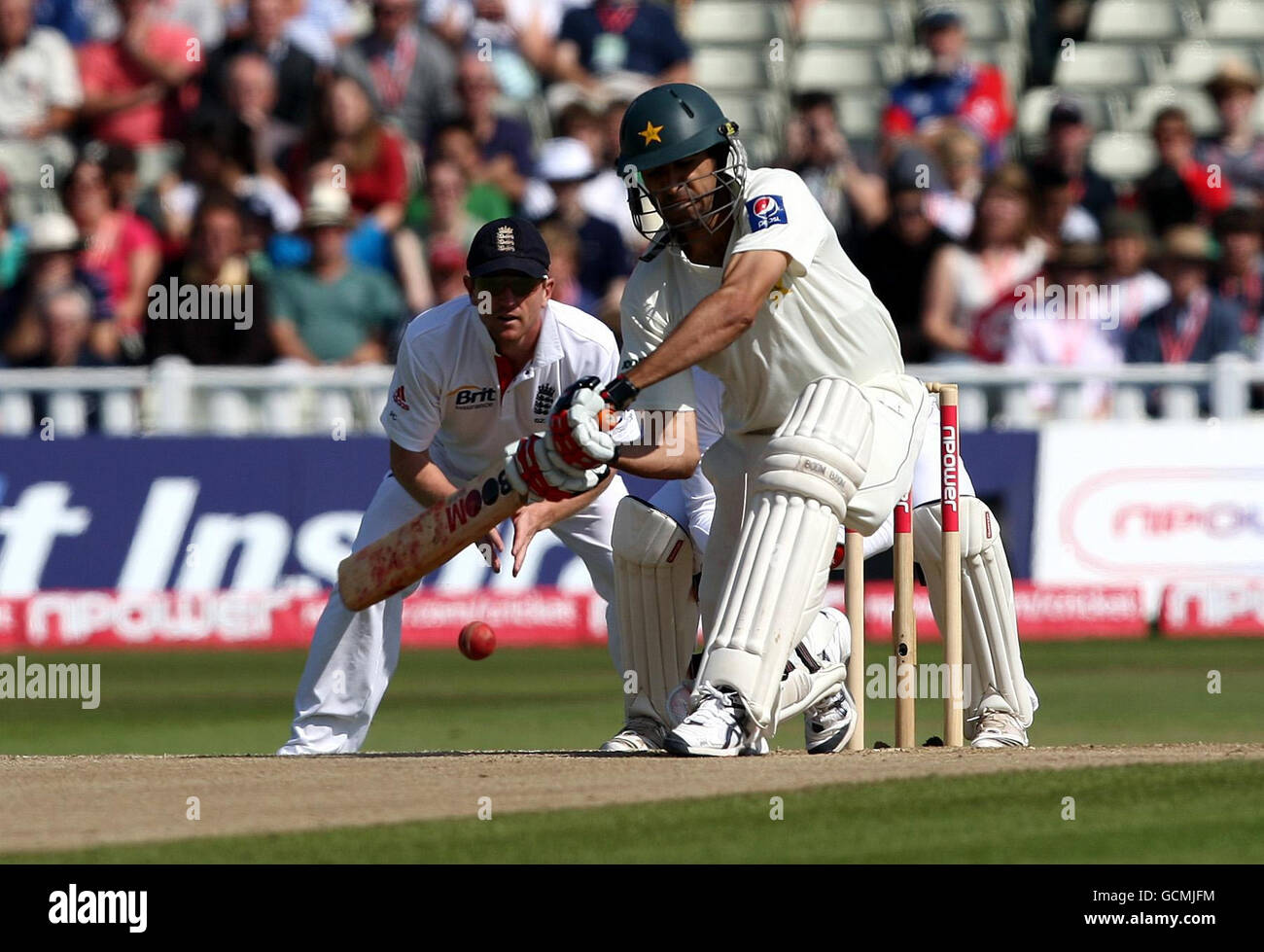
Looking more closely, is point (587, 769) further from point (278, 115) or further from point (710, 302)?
point (278, 115)

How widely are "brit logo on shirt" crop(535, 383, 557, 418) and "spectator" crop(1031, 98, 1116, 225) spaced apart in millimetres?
7505

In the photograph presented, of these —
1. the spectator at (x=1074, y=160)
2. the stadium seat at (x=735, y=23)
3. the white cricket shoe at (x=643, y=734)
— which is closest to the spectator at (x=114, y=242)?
the stadium seat at (x=735, y=23)

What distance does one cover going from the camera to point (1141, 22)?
17.0 meters

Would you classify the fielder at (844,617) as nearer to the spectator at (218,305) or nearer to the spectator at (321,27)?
the spectator at (218,305)

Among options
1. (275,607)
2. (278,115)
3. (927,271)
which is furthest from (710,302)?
(278,115)

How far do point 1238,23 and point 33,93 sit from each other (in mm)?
8664

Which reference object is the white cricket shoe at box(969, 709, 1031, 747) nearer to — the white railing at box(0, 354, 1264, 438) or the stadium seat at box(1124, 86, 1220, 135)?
the white railing at box(0, 354, 1264, 438)

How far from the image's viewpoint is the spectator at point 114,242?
1388 centimetres

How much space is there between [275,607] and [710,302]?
264 inches

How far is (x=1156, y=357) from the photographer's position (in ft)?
44.2

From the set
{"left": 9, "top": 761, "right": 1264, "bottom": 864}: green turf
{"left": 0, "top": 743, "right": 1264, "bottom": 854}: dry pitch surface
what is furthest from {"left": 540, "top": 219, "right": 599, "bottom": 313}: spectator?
{"left": 9, "top": 761, "right": 1264, "bottom": 864}: green turf

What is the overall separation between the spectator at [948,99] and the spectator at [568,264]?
109 inches

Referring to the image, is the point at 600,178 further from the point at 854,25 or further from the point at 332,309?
the point at 854,25

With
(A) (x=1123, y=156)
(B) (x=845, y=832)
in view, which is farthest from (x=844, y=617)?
(A) (x=1123, y=156)
